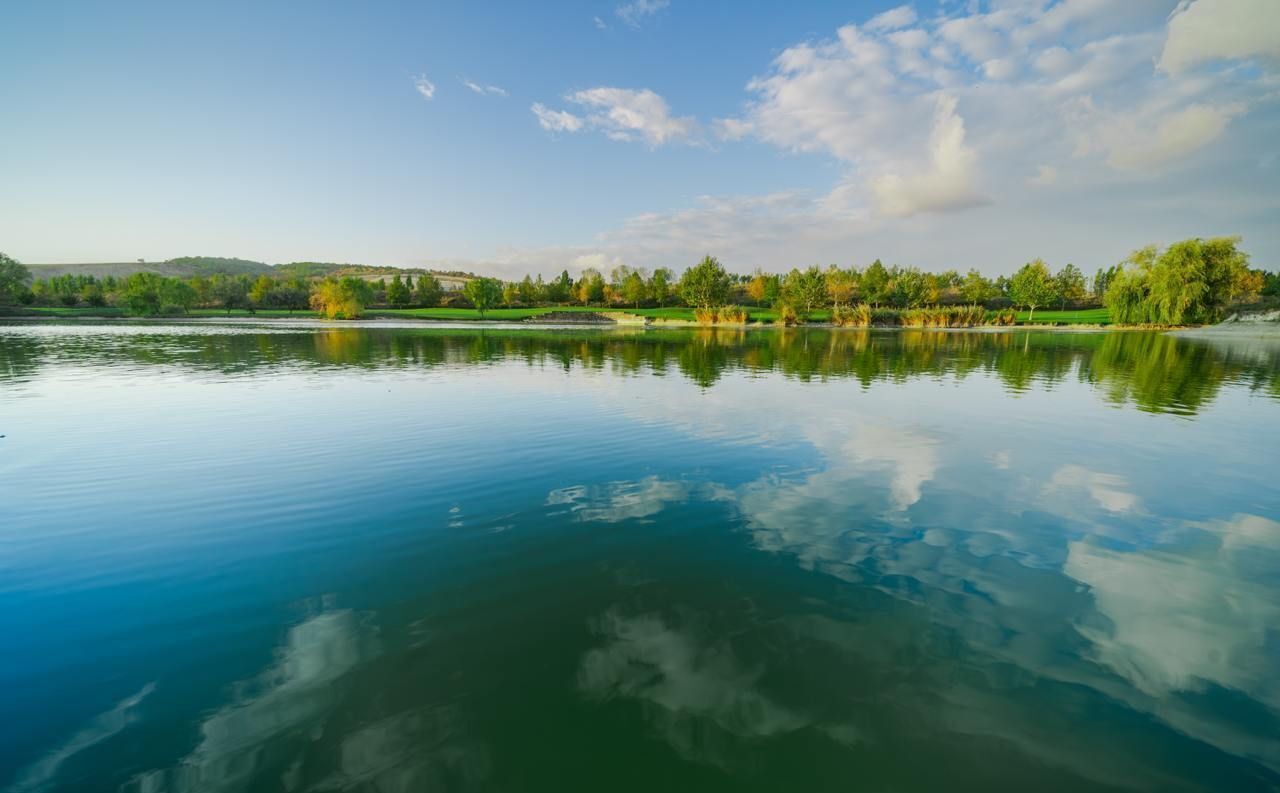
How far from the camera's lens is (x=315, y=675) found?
5.71m

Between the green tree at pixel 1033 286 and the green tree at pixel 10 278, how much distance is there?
800 feet

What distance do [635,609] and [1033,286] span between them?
157 meters

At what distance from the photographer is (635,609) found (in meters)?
6.93

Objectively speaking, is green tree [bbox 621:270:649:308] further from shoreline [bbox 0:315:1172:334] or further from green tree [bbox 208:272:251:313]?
green tree [bbox 208:272:251:313]

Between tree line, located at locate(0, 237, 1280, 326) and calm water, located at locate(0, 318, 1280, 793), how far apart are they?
94.4 m

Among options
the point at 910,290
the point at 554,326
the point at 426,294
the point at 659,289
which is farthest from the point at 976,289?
the point at 426,294

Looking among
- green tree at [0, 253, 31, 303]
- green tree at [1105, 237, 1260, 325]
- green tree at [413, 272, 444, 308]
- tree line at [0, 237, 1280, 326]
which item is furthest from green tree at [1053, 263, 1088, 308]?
green tree at [0, 253, 31, 303]

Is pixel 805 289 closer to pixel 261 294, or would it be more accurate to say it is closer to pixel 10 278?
pixel 261 294

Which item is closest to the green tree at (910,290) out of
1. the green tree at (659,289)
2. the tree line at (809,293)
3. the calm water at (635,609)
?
the tree line at (809,293)

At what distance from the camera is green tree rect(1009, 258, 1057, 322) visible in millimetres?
126562

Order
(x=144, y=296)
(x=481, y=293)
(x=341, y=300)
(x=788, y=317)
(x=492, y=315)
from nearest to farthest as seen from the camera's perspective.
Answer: (x=788, y=317)
(x=144, y=296)
(x=341, y=300)
(x=492, y=315)
(x=481, y=293)

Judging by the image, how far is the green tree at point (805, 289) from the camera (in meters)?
137

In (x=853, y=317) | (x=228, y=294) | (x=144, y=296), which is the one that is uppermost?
(x=228, y=294)

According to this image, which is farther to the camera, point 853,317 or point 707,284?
point 707,284
